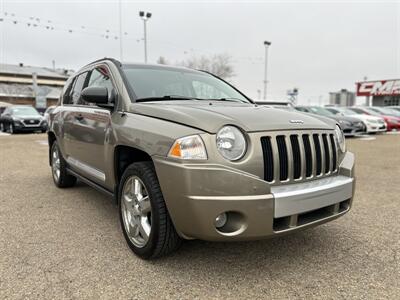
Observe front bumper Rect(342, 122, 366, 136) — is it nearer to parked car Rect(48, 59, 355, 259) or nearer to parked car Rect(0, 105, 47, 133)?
parked car Rect(48, 59, 355, 259)

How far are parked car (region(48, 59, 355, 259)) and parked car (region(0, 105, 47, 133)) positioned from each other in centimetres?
1530

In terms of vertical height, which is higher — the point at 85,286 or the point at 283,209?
the point at 283,209

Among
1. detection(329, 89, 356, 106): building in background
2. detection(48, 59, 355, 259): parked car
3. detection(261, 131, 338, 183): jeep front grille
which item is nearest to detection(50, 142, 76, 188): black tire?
detection(48, 59, 355, 259): parked car

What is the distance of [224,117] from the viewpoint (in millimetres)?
2406

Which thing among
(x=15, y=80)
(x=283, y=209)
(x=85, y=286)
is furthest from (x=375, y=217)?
(x=15, y=80)

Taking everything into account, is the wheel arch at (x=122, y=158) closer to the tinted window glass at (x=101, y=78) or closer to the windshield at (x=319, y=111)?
the tinted window glass at (x=101, y=78)

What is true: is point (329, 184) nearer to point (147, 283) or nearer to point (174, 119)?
point (174, 119)

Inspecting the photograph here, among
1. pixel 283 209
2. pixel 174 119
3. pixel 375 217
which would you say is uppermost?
pixel 174 119

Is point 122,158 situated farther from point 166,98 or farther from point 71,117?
point 71,117

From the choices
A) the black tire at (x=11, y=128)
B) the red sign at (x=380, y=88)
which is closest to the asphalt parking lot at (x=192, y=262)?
the black tire at (x=11, y=128)

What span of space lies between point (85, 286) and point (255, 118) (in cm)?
167

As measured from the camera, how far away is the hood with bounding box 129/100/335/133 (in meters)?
2.34

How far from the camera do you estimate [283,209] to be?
2.25 metres

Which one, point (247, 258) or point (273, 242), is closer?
point (247, 258)
